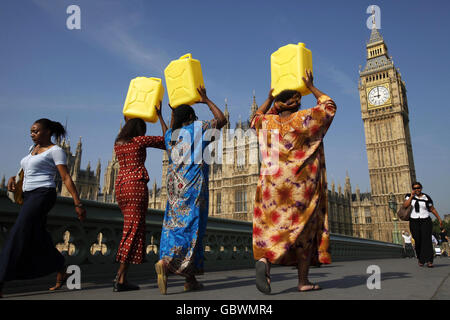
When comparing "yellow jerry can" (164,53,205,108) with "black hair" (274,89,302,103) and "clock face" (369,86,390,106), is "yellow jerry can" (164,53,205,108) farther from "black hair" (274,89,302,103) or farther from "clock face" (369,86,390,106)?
"clock face" (369,86,390,106)

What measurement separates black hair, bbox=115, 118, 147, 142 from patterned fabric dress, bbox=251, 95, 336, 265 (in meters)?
1.27

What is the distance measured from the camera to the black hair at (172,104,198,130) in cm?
282

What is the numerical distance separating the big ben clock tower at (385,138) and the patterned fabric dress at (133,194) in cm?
4621

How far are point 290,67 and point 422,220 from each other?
4.28 meters

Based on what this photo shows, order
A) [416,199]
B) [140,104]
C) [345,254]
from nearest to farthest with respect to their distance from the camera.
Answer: [140,104] → [416,199] → [345,254]

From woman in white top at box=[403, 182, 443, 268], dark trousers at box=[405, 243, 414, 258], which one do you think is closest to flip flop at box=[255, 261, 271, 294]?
woman in white top at box=[403, 182, 443, 268]

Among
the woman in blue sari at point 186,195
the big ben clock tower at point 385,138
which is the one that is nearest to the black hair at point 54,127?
the woman in blue sari at point 186,195

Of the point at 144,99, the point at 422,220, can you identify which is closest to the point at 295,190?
the point at 144,99

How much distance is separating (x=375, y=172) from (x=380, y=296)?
48.4 metres

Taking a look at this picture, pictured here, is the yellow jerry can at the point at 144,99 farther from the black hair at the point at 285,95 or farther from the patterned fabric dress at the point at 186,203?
the black hair at the point at 285,95

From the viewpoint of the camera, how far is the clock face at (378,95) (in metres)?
46.3

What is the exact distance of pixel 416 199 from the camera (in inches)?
207
